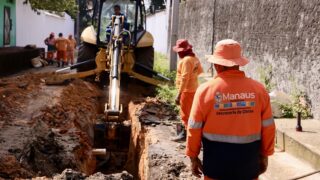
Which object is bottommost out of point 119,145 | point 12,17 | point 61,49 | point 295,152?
point 119,145

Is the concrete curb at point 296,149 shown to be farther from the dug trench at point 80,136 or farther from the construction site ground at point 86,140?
the dug trench at point 80,136

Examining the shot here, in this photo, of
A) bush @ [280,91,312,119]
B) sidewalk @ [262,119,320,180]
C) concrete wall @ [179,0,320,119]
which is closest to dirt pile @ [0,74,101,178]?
sidewalk @ [262,119,320,180]

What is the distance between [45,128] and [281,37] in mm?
4374

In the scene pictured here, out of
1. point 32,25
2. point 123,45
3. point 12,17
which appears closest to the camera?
point 123,45

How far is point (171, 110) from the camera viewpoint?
1038cm

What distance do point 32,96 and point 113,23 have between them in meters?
2.52

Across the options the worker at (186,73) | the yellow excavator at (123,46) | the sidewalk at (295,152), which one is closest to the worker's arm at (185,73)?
the worker at (186,73)

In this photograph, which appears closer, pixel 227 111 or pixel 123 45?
pixel 227 111

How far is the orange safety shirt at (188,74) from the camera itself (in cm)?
705

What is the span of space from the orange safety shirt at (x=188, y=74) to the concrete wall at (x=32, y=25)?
17.9 metres

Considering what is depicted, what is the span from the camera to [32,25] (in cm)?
2677

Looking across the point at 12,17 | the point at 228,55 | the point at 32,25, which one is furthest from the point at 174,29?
the point at 32,25

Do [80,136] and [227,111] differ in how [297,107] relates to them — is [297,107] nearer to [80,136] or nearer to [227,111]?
[80,136]

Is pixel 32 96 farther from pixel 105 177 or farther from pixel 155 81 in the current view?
pixel 105 177
